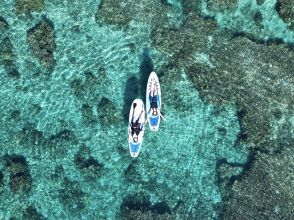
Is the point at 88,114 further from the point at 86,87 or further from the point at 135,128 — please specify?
the point at 135,128

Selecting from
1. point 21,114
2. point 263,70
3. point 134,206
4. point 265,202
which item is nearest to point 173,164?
point 134,206

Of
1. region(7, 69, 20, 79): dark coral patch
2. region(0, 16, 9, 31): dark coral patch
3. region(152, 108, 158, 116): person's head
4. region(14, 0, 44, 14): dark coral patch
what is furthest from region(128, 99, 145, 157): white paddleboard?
region(0, 16, 9, 31): dark coral patch

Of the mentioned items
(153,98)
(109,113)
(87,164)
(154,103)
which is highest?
(153,98)

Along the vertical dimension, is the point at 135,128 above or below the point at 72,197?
above

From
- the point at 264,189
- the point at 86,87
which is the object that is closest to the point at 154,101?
the point at 86,87

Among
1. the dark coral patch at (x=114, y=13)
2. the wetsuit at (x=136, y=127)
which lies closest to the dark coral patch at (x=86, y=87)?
the wetsuit at (x=136, y=127)

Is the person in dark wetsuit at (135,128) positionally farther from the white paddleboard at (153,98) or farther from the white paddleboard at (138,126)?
the white paddleboard at (153,98)

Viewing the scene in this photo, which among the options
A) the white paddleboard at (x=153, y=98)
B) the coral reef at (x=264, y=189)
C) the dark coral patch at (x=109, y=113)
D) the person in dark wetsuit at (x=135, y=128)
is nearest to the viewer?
the coral reef at (x=264, y=189)
